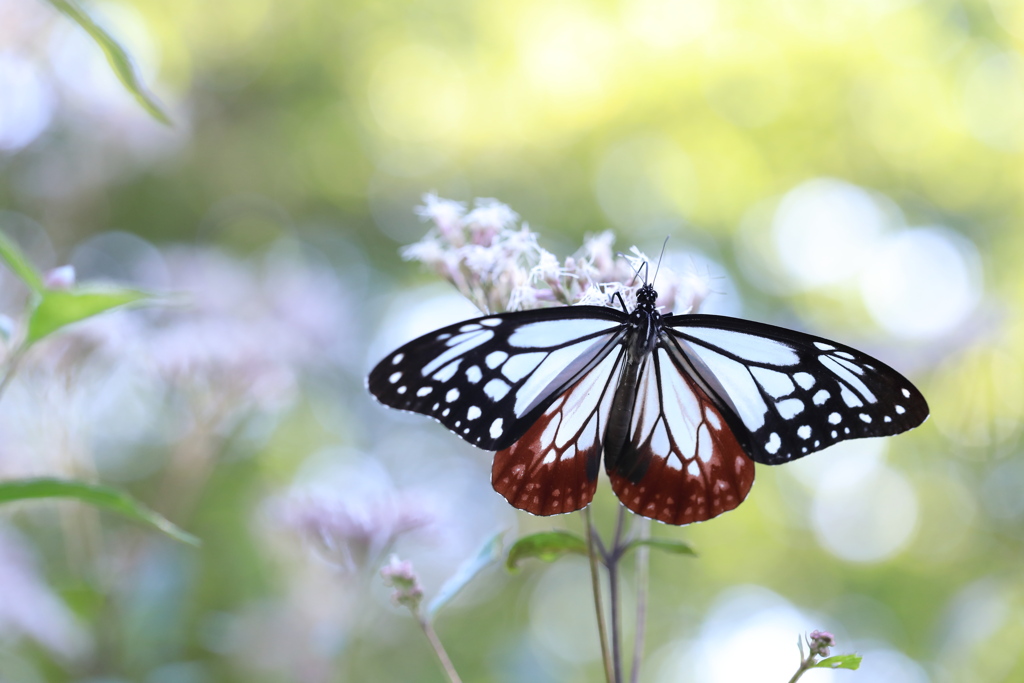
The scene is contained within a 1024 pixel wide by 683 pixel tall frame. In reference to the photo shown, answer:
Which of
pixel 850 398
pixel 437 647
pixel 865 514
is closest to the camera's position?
pixel 437 647

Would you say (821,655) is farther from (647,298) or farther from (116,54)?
(116,54)

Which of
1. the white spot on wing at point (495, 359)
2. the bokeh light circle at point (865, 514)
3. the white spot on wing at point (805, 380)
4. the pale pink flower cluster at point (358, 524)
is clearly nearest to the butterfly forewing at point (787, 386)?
the white spot on wing at point (805, 380)

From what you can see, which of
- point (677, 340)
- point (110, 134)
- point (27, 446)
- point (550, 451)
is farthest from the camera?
point (110, 134)

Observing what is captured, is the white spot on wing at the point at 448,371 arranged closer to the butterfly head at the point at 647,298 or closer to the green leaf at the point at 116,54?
the butterfly head at the point at 647,298

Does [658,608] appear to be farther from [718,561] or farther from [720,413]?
[720,413]

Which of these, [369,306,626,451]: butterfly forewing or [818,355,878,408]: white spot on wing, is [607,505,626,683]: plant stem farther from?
[818,355,878,408]: white spot on wing

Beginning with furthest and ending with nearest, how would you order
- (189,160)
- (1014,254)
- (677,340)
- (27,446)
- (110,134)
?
1. (189,160)
2. (1014,254)
3. (110,134)
4. (27,446)
5. (677,340)

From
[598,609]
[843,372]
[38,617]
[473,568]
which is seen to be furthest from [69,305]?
[38,617]

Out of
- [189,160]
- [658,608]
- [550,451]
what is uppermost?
[189,160]

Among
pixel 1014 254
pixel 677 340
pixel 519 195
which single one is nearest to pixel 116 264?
pixel 519 195
